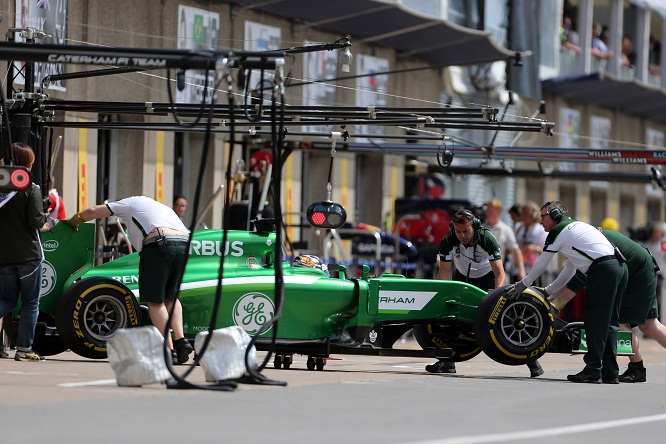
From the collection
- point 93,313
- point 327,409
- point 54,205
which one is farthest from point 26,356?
point 327,409

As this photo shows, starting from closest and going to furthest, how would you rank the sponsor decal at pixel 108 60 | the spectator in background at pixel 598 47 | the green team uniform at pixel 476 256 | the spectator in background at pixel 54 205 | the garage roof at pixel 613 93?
the sponsor decal at pixel 108 60 → the green team uniform at pixel 476 256 → the spectator in background at pixel 54 205 → the garage roof at pixel 613 93 → the spectator in background at pixel 598 47

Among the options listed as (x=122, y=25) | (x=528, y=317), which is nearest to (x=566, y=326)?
(x=528, y=317)

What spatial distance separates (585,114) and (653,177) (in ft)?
65.6

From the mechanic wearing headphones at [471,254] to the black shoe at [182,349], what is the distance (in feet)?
9.18

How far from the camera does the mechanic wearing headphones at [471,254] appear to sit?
15.1 m

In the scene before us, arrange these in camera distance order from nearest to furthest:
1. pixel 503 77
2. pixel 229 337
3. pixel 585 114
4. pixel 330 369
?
pixel 229 337, pixel 330 369, pixel 503 77, pixel 585 114

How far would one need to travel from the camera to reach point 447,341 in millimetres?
15180

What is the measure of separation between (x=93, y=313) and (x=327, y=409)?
14.5 ft

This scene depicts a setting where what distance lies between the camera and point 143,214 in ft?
45.6

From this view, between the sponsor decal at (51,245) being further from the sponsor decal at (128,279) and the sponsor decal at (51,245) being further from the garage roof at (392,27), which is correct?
the garage roof at (392,27)

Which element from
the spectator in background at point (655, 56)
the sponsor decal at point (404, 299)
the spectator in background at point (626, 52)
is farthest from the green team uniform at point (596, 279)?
the spectator in background at point (655, 56)

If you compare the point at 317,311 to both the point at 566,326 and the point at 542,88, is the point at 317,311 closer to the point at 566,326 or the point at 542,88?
the point at 566,326

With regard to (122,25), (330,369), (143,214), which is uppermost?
(122,25)

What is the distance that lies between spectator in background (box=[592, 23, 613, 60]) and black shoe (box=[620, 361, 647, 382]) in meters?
28.4
